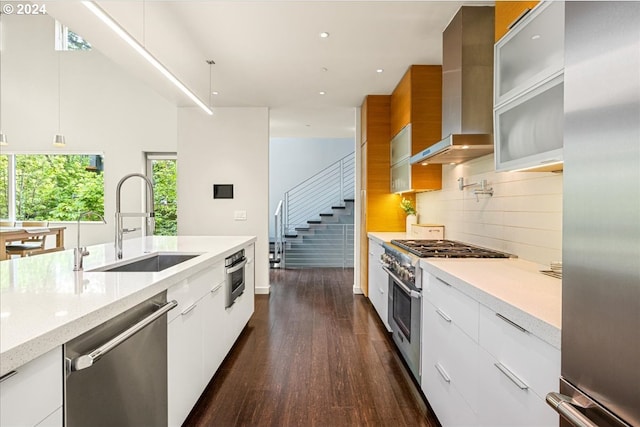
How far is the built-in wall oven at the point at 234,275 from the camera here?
8.72 ft

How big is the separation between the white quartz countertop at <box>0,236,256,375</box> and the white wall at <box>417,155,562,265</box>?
204 centimetres

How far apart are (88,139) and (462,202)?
7.06 meters

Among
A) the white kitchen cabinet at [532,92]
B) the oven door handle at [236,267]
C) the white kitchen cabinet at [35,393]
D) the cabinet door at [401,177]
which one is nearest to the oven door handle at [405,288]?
the white kitchen cabinet at [532,92]

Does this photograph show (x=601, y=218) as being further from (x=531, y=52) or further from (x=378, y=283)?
→ (x=378, y=283)

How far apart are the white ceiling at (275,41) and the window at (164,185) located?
95.3 inches

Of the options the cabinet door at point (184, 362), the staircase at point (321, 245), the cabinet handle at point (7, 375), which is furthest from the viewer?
the staircase at point (321, 245)

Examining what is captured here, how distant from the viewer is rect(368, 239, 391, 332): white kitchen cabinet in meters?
3.33

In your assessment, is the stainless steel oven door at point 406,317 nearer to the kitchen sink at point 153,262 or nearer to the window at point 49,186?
the kitchen sink at point 153,262

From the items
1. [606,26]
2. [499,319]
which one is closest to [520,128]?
[499,319]

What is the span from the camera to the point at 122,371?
1.23 m

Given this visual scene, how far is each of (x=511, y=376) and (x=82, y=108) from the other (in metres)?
8.20

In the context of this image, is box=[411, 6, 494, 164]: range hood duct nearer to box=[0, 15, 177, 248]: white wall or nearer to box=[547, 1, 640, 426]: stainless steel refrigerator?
box=[547, 1, 640, 426]: stainless steel refrigerator

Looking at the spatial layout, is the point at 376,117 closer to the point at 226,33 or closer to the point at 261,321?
the point at 226,33

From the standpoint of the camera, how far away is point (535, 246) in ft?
6.83
